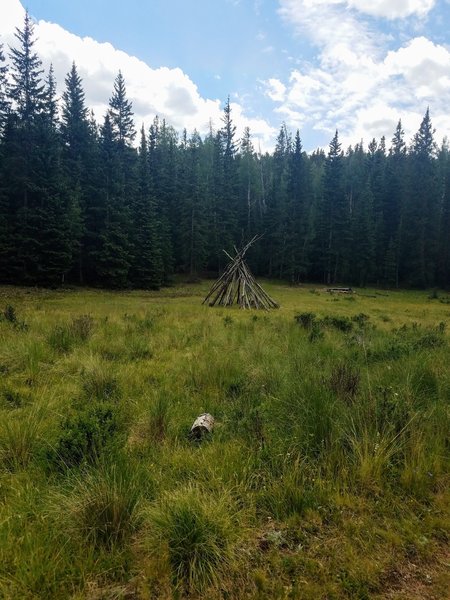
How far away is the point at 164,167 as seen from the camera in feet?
152

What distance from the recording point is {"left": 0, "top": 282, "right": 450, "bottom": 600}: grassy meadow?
7.69 ft

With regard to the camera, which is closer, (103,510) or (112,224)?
(103,510)

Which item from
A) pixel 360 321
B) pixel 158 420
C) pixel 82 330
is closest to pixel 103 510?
Result: pixel 158 420

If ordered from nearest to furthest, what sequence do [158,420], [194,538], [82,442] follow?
1. [194,538]
2. [82,442]
3. [158,420]

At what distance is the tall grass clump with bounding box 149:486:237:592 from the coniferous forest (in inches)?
1080

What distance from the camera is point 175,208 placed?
43.9 metres

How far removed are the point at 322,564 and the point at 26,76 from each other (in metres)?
35.6

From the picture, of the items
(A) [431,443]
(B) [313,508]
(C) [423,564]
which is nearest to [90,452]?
(B) [313,508]

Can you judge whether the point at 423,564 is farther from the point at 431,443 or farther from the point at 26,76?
the point at 26,76

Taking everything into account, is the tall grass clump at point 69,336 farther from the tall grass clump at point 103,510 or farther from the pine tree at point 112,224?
the pine tree at point 112,224

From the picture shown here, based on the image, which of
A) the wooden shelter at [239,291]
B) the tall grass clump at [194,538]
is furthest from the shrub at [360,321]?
the tall grass clump at [194,538]

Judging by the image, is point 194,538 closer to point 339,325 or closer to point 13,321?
point 13,321


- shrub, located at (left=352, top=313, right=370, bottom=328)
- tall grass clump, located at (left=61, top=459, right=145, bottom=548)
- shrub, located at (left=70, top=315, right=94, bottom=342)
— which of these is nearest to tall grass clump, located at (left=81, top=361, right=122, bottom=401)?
tall grass clump, located at (left=61, top=459, right=145, bottom=548)

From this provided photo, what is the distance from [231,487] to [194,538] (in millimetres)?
650
